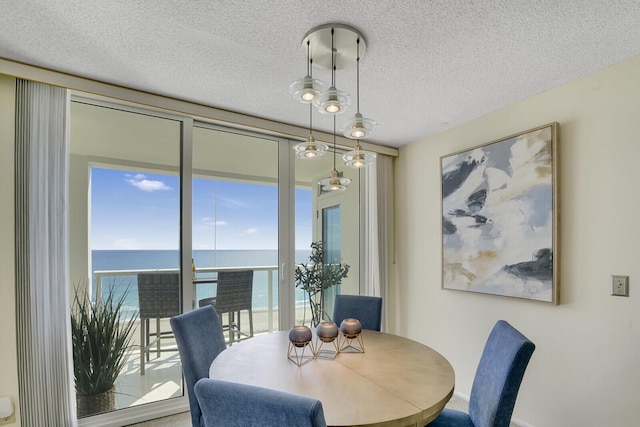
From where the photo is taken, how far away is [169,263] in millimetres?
2883

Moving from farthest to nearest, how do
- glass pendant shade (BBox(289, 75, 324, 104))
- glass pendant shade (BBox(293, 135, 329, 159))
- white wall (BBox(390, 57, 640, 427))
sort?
white wall (BBox(390, 57, 640, 427))
glass pendant shade (BBox(293, 135, 329, 159))
glass pendant shade (BBox(289, 75, 324, 104))

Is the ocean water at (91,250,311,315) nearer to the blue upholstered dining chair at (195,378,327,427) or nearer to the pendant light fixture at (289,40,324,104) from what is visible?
the pendant light fixture at (289,40,324,104)

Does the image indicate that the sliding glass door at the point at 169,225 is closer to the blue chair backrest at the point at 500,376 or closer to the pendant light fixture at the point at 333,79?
the pendant light fixture at the point at 333,79

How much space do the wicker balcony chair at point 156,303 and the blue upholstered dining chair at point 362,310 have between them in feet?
4.28

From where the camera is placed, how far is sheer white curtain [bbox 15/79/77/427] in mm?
2221

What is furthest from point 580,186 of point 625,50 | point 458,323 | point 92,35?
point 92,35

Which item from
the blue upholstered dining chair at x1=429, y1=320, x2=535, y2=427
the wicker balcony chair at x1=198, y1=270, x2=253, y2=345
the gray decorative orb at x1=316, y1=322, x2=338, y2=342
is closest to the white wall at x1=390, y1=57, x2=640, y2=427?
the blue upholstered dining chair at x1=429, y1=320, x2=535, y2=427

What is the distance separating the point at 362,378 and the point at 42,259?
214 cm

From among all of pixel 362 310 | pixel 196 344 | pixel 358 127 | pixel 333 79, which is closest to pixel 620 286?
pixel 362 310

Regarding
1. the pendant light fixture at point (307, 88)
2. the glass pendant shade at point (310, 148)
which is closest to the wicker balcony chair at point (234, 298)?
the glass pendant shade at point (310, 148)

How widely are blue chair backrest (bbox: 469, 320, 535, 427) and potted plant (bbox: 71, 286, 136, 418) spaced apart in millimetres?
2431

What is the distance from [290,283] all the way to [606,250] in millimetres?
2453

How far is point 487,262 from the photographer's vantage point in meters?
2.92

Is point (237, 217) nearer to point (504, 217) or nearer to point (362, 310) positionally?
point (362, 310)
